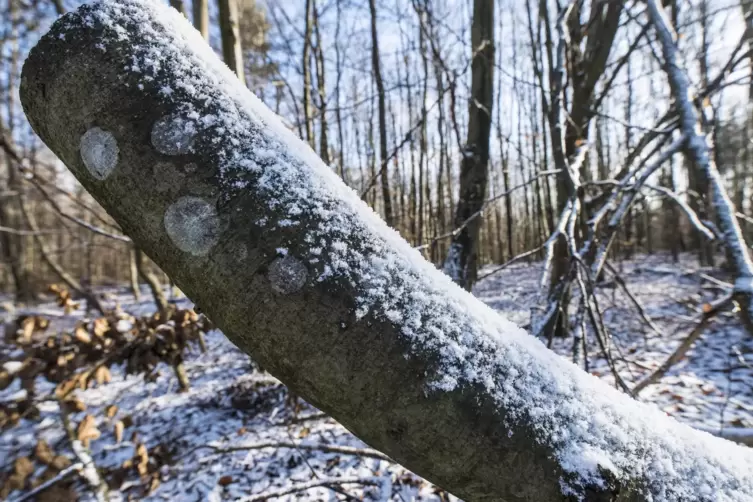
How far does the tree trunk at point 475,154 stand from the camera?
3842 millimetres

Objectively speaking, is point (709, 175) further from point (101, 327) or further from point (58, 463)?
point (101, 327)

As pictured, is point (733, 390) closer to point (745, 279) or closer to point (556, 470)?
point (745, 279)

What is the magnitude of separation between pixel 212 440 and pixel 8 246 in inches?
430

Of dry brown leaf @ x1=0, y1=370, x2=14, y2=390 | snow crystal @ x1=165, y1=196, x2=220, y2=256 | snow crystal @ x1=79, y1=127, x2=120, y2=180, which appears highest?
snow crystal @ x1=79, y1=127, x2=120, y2=180

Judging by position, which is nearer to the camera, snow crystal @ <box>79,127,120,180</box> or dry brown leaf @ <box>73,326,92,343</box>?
snow crystal @ <box>79,127,120,180</box>

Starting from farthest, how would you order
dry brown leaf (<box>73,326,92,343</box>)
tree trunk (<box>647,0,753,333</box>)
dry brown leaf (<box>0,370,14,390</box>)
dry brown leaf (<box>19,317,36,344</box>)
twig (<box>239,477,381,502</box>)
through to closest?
dry brown leaf (<box>73,326,92,343</box>)
dry brown leaf (<box>19,317,36,344</box>)
dry brown leaf (<box>0,370,14,390</box>)
twig (<box>239,477,381,502</box>)
tree trunk (<box>647,0,753,333</box>)

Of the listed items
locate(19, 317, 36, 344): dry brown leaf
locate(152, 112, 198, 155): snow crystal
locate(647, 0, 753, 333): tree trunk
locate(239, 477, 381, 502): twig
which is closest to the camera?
locate(152, 112, 198, 155): snow crystal

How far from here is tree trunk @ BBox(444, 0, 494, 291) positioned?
12.6ft

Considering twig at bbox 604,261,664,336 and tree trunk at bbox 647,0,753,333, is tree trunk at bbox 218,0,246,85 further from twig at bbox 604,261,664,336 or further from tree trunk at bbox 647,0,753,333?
twig at bbox 604,261,664,336

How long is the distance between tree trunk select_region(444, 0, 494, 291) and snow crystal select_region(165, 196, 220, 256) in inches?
136

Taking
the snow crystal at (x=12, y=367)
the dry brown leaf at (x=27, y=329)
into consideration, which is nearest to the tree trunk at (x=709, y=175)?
the snow crystal at (x=12, y=367)

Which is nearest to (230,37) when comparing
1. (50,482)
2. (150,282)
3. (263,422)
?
(150,282)

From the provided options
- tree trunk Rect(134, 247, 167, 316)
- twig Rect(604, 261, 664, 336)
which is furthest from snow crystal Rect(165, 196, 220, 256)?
tree trunk Rect(134, 247, 167, 316)

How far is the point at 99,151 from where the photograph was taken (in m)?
0.45
